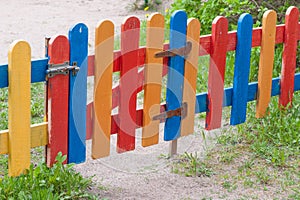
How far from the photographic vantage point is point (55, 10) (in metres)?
11.0

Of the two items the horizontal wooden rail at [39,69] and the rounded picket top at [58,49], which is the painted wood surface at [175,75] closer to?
the rounded picket top at [58,49]

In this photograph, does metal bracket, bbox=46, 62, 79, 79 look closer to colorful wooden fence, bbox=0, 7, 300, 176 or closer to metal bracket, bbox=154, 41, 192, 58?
colorful wooden fence, bbox=0, 7, 300, 176

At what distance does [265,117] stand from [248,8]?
6.95 feet

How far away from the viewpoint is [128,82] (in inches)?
179

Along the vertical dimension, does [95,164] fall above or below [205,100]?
below

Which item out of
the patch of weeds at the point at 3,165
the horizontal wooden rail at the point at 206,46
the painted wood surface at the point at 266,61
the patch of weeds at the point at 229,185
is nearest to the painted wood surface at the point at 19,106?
the horizontal wooden rail at the point at 206,46

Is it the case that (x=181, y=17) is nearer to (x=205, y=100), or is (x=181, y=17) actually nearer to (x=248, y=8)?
(x=205, y=100)

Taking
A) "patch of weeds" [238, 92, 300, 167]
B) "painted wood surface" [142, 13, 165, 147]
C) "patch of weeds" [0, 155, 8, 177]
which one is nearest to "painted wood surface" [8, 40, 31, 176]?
"patch of weeds" [0, 155, 8, 177]

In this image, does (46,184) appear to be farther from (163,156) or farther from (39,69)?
(163,156)

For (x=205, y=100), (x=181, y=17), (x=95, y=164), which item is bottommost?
(x=95, y=164)

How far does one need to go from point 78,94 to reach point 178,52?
34.8 inches

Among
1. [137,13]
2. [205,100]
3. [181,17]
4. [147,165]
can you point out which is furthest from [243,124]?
[137,13]

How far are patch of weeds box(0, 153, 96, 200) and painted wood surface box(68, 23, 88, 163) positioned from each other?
14cm

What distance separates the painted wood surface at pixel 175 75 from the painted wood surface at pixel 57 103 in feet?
2.96
